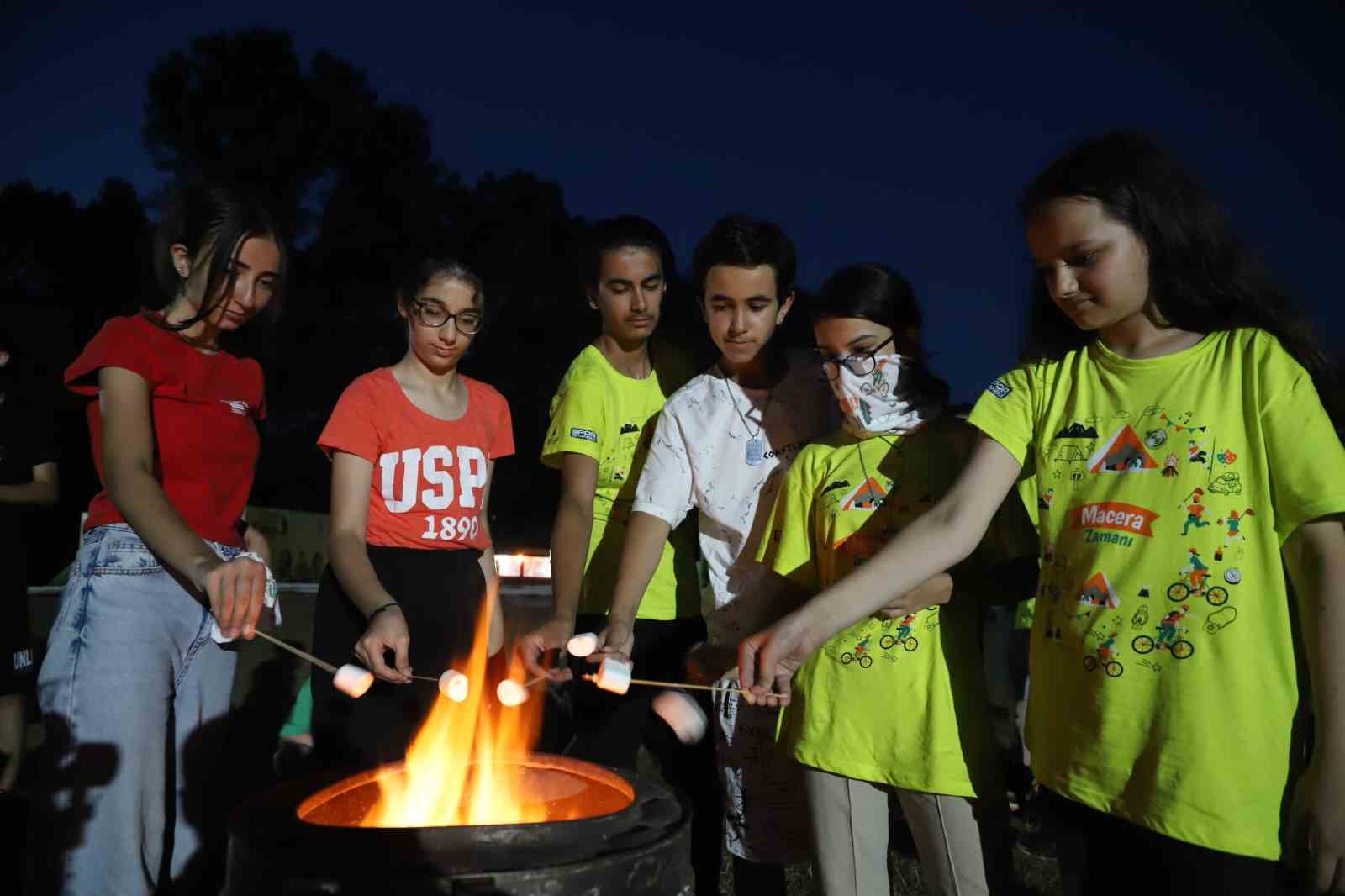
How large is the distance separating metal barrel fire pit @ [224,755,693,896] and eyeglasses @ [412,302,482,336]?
1.59m

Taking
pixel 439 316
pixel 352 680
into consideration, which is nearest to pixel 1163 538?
pixel 352 680

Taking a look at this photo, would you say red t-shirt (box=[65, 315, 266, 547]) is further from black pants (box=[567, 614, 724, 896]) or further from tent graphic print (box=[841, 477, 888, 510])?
tent graphic print (box=[841, 477, 888, 510])

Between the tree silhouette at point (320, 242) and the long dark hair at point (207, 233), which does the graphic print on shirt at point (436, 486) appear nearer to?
the long dark hair at point (207, 233)

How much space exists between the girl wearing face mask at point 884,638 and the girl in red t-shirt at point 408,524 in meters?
0.98

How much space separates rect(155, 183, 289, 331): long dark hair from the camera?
2.78 m

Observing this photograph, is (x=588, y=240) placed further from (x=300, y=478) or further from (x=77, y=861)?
(x=300, y=478)

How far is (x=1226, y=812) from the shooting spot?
188 cm

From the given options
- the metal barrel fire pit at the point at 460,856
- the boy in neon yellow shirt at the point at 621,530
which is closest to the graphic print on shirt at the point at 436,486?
the boy in neon yellow shirt at the point at 621,530

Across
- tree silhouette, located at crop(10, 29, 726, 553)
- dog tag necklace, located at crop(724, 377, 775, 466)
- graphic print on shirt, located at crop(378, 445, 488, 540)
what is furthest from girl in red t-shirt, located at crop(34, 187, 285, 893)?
tree silhouette, located at crop(10, 29, 726, 553)

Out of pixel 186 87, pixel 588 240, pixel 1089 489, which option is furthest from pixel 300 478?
pixel 1089 489

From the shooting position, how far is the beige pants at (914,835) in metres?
2.43

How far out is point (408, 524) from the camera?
3.02 metres

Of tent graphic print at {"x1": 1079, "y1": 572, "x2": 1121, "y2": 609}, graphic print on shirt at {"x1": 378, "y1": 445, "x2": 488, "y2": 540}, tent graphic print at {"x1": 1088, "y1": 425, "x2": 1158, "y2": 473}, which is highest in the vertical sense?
tent graphic print at {"x1": 1088, "y1": 425, "x2": 1158, "y2": 473}

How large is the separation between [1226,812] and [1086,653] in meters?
0.38
